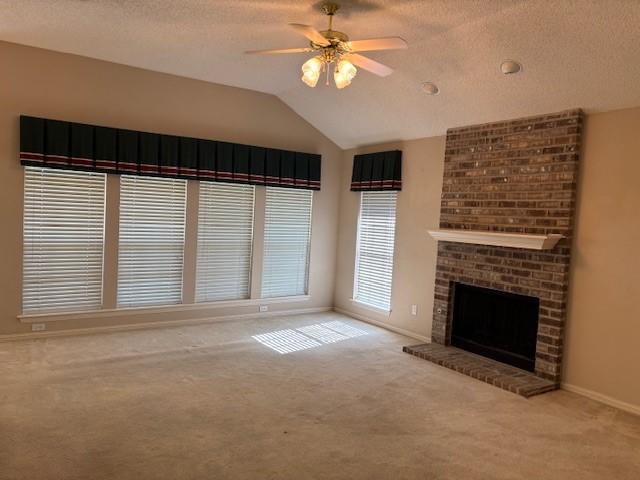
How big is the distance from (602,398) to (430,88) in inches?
130

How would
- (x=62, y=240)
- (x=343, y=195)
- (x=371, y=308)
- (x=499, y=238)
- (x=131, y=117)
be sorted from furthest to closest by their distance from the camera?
(x=343, y=195) → (x=371, y=308) → (x=131, y=117) → (x=62, y=240) → (x=499, y=238)

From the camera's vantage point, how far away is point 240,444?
3.18m

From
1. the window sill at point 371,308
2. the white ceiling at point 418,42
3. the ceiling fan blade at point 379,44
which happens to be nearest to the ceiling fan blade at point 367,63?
the ceiling fan blade at point 379,44

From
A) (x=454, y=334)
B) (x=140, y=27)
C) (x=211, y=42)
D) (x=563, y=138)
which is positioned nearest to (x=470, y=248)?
(x=454, y=334)

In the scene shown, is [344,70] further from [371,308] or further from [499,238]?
[371,308]

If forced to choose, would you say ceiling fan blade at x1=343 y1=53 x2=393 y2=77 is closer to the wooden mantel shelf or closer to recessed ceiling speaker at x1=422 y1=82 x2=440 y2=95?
recessed ceiling speaker at x1=422 y1=82 x2=440 y2=95

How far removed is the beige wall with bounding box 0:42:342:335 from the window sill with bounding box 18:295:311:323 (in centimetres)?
5

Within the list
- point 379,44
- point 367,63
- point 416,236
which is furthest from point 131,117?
point 416,236

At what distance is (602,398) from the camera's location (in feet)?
13.9

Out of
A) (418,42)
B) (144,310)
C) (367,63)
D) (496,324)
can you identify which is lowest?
(144,310)

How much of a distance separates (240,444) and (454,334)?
3.21m

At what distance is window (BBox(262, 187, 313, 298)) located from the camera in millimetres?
6750

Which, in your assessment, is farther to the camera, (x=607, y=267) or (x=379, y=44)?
(x=607, y=267)

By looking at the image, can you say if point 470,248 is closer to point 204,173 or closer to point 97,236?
point 204,173
